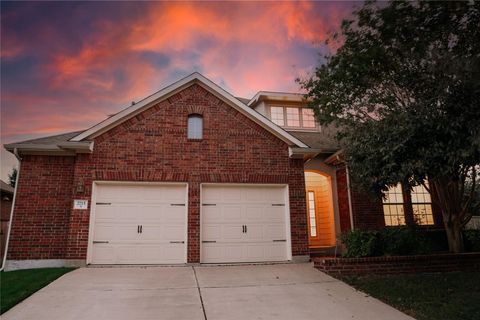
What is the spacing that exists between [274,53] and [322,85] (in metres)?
2.51

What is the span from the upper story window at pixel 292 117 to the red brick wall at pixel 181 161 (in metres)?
3.89

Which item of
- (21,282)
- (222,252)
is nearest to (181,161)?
(222,252)

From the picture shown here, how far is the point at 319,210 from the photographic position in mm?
13820

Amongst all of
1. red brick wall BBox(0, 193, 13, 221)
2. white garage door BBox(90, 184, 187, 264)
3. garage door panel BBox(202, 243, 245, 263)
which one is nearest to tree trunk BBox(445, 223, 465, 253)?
garage door panel BBox(202, 243, 245, 263)

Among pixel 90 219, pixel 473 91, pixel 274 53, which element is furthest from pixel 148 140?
pixel 473 91

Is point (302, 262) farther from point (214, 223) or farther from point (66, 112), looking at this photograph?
point (66, 112)

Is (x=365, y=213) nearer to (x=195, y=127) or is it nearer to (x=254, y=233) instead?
(x=254, y=233)

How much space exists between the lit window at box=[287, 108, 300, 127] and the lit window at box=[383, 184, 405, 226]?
4979 millimetres

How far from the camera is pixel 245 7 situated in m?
8.58

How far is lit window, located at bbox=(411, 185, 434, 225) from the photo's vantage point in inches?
483

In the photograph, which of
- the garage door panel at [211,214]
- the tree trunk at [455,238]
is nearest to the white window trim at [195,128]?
the garage door panel at [211,214]

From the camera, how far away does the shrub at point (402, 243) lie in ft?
29.4

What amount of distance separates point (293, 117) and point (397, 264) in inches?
319

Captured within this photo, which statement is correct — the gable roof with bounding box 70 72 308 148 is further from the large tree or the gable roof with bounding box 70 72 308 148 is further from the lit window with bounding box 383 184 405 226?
the lit window with bounding box 383 184 405 226
